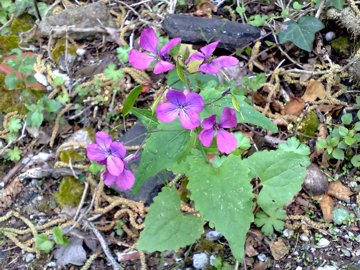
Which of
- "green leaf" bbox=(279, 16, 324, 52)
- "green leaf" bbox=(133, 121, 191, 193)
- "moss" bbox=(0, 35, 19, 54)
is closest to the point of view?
"green leaf" bbox=(133, 121, 191, 193)

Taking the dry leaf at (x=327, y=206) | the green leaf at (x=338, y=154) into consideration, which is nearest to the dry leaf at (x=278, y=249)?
the dry leaf at (x=327, y=206)

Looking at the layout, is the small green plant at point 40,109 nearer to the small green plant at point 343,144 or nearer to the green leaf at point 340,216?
the small green plant at point 343,144

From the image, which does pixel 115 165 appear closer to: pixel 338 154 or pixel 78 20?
pixel 338 154

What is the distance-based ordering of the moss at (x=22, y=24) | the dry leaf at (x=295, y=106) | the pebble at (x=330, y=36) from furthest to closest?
the moss at (x=22, y=24), the pebble at (x=330, y=36), the dry leaf at (x=295, y=106)

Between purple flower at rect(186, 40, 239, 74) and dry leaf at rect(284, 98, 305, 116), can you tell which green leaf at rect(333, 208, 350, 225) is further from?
purple flower at rect(186, 40, 239, 74)

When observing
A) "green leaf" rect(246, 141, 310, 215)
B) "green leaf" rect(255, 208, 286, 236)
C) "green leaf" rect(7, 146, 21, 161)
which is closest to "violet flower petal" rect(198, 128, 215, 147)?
"green leaf" rect(246, 141, 310, 215)

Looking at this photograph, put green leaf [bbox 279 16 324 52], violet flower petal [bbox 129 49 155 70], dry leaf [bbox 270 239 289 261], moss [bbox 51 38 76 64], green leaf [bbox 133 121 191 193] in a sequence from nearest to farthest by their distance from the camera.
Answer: violet flower petal [bbox 129 49 155 70]
green leaf [bbox 133 121 191 193]
dry leaf [bbox 270 239 289 261]
green leaf [bbox 279 16 324 52]
moss [bbox 51 38 76 64]

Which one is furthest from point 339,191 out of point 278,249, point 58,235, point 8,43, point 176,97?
point 8,43

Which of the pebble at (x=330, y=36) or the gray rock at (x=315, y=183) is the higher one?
the pebble at (x=330, y=36)
